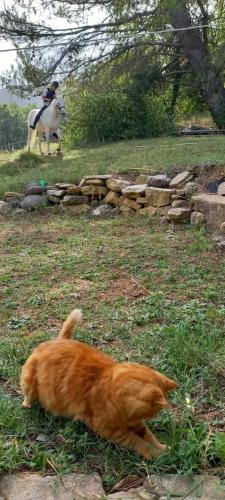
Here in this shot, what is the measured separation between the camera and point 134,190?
6973 millimetres

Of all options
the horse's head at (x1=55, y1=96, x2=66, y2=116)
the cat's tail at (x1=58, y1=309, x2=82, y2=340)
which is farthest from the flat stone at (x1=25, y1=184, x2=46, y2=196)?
the cat's tail at (x1=58, y1=309, x2=82, y2=340)

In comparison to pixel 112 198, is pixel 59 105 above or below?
above

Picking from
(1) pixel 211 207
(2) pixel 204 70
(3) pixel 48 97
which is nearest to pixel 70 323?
(1) pixel 211 207

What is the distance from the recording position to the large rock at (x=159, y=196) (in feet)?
21.7

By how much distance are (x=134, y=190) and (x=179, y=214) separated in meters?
1.03

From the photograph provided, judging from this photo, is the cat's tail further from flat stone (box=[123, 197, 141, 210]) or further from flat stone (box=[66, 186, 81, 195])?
flat stone (box=[66, 186, 81, 195])

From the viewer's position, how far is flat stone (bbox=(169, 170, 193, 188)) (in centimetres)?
683

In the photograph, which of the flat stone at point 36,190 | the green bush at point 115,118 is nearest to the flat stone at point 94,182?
the flat stone at point 36,190

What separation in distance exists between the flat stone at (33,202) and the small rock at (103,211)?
84 cm

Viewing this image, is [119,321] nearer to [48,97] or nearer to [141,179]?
[141,179]

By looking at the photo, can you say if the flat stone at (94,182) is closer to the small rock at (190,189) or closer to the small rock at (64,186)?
the small rock at (64,186)

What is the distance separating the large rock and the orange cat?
14.2ft

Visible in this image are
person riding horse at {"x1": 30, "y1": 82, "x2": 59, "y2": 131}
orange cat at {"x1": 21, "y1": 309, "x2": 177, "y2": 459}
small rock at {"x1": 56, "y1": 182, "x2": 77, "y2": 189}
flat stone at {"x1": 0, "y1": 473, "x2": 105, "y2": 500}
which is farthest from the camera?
person riding horse at {"x1": 30, "y1": 82, "x2": 59, "y2": 131}

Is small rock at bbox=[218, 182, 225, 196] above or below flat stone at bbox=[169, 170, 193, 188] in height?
below
